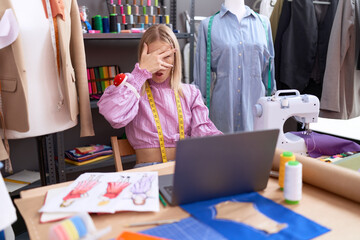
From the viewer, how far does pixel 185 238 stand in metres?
0.87

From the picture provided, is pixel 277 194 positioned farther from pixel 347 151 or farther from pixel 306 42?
pixel 306 42

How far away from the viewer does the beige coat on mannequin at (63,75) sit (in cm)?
176

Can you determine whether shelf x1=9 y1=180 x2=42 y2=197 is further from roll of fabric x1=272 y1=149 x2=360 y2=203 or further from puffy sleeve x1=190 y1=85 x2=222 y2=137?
roll of fabric x1=272 y1=149 x2=360 y2=203

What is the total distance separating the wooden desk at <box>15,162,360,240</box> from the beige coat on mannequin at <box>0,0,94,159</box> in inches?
30.2

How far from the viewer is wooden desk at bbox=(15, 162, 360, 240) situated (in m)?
0.93

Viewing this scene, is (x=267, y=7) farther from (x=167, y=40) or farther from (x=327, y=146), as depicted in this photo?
(x=327, y=146)

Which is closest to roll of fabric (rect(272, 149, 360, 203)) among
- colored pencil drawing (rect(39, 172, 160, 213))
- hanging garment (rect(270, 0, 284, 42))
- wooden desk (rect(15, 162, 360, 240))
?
wooden desk (rect(15, 162, 360, 240))

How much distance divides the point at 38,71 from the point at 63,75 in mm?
130

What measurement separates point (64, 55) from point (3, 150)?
56cm

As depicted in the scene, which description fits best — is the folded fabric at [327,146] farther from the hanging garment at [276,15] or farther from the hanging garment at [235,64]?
the hanging garment at [276,15]

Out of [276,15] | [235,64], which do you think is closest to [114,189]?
[235,64]

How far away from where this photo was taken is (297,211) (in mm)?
1037

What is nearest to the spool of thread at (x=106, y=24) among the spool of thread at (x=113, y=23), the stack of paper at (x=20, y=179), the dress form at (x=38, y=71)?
the spool of thread at (x=113, y=23)

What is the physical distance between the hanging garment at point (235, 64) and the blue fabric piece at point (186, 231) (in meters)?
1.58
